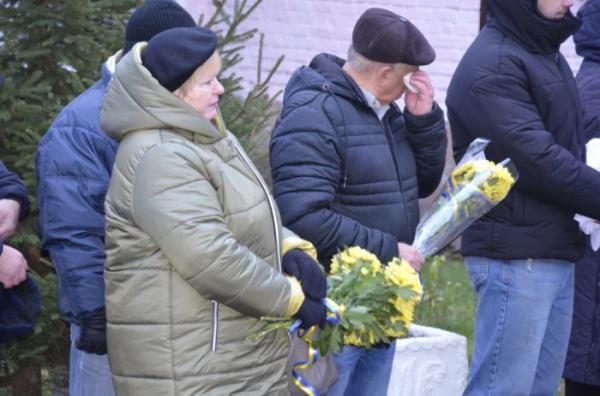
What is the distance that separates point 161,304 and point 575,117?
6.31 feet

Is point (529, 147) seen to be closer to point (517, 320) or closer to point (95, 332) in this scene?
point (517, 320)

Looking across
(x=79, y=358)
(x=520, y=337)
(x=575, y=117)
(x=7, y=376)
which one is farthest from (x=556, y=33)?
(x=7, y=376)

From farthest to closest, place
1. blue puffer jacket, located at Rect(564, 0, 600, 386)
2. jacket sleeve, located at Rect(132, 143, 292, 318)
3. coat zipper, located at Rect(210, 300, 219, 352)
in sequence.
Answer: blue puffer jacket, located at Rect(564, 0, 600, 386)
coat zipper, located at Rect(210, 300, 219, 352)
jacket sleeve, located at Rect(132, 143, 292, 318)

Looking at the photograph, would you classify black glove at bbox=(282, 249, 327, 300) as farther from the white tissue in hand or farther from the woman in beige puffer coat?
the white tissue in hand

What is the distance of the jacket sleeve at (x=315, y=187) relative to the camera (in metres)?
3.82

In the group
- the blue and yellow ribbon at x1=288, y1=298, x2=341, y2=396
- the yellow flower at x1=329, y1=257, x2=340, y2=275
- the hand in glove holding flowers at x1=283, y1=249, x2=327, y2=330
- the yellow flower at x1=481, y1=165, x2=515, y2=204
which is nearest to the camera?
the hand in glove holding flowers at x1=283, y1=249, x2=327, y2=330

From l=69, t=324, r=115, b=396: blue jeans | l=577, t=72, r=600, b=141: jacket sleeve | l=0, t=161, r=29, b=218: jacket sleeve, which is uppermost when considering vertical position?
l=0, t=161, r=29, b=218: jacket sleeve

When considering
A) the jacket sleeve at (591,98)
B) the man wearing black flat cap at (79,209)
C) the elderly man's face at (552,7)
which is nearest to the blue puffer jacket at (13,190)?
the man wearing black flat cap at (79,209)

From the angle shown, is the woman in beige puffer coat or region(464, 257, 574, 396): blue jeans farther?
region(464, 257, 574, 396): blue jeans

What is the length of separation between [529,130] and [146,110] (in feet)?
5.17

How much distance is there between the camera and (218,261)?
310cm

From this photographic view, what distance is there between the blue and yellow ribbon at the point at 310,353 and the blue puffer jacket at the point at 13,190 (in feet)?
3.53

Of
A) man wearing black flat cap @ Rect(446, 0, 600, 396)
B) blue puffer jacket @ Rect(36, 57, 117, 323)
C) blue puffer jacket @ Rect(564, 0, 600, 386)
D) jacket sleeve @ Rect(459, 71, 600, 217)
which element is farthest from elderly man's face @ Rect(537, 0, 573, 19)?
blue puffer jacket @ Rect(36, 57, 117, 323)

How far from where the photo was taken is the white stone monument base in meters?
4.39
